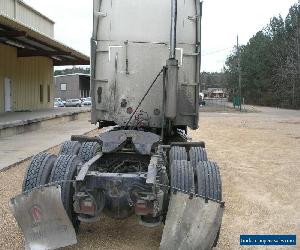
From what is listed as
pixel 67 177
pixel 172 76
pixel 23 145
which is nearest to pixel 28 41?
pixel 23 145

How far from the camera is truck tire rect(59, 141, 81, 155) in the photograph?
6.86 meters

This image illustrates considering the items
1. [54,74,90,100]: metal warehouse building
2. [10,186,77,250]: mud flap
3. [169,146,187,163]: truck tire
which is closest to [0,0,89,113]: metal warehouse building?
[169,146,187,163]: truck tire

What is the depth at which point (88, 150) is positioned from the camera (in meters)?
6.94

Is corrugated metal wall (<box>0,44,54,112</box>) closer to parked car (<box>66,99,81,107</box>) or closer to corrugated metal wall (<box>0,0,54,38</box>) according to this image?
corrugated metal wall (<box>0,0,54,38</box>)

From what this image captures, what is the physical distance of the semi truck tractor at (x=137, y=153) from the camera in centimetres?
499

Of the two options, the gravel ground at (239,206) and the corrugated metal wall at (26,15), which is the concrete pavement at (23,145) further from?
the corrugated metal wall at (26,15)

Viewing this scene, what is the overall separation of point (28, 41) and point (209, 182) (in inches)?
795

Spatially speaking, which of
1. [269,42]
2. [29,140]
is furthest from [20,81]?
[269,42]

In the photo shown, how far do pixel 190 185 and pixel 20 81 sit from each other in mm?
24150

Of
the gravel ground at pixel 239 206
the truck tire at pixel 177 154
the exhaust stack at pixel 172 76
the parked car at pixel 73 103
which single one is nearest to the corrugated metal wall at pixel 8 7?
the gravel ground at pixel 239 206

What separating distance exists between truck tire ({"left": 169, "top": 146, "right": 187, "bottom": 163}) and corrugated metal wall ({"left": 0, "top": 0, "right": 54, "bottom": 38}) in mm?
18773

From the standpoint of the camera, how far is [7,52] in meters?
25.3

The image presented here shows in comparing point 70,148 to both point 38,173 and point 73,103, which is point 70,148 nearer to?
point 38,173

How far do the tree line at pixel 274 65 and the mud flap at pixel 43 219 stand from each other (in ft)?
166
